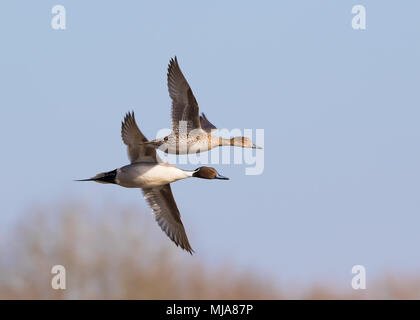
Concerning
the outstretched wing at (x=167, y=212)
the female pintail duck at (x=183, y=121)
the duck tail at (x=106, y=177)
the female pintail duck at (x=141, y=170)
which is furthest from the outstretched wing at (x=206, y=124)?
→ the duck tail at (x=106, y=177)

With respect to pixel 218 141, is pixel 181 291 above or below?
below

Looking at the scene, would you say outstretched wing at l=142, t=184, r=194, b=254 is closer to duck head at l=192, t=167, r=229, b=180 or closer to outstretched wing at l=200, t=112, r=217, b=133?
duck head at l=192, t=167, r=229, b=180

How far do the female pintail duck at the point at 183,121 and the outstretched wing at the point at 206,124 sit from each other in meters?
0.94

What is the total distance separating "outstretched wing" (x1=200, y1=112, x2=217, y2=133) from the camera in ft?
45.7

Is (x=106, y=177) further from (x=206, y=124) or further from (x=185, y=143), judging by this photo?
(x=206, y=124)

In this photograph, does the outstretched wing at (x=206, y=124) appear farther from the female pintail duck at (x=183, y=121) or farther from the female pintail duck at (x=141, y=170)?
the female pintail duck at (x=141, y=170)

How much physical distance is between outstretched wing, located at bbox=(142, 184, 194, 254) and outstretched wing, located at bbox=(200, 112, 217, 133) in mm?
1945

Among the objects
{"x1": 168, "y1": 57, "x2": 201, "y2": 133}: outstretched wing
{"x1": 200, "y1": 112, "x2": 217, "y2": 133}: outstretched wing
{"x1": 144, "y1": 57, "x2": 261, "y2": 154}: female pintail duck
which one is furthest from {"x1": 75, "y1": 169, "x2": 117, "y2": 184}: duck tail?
{"x1": 200, "y1": 112, "x2": 217, "y2": 133}: outstretched wing

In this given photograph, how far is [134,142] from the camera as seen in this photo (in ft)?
36.4

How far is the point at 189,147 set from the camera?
12.3 m

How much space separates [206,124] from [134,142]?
10.9 feet
